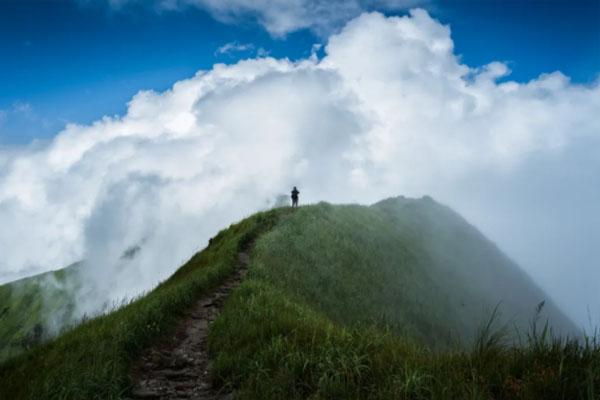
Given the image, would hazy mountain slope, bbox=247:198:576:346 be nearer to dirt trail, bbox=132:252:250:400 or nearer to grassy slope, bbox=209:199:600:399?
grassy slope, bbox=209:199:600:399

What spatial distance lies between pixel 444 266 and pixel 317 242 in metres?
29.7

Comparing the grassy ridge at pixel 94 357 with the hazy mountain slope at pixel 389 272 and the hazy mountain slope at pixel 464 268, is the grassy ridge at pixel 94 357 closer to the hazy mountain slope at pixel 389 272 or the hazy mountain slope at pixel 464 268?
the hazy mountain slope at pixel 389 272

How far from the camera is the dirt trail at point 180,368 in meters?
8.15

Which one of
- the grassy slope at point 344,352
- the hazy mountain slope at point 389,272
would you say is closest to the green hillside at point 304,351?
the grassy slope at point 344,352

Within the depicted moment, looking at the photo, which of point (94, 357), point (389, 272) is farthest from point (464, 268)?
point (94, 357)

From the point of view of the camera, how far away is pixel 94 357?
8766 millimetres

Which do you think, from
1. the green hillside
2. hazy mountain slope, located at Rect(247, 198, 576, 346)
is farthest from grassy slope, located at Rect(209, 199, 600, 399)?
hazy mountain slope, located at Rect(247, 198, 576, 346)

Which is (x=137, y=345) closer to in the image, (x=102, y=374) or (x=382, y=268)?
(x=102, y=374)

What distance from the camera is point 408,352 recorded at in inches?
301

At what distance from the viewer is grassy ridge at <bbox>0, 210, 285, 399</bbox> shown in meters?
7.63

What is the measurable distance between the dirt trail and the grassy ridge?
0.32 m

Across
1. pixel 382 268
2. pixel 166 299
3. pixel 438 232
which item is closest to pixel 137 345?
pixel 166 299

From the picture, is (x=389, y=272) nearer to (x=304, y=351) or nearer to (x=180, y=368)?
(x=180, y=368)

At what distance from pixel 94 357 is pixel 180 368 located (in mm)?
1901
